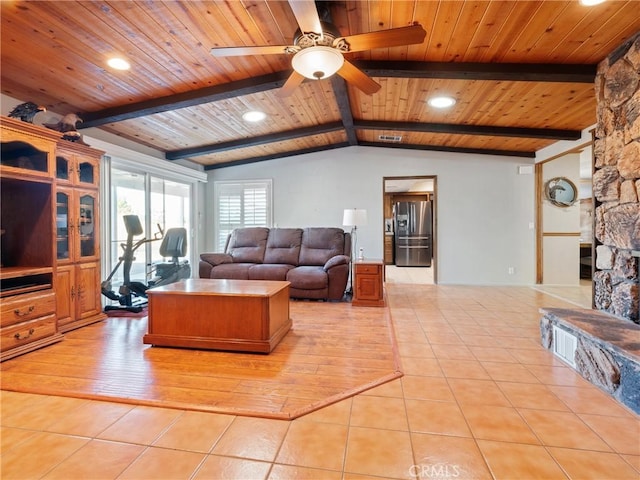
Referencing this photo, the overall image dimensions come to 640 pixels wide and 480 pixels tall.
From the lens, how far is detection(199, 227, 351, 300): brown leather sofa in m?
4.42

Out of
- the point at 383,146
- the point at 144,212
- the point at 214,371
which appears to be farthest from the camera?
the point at 383,146

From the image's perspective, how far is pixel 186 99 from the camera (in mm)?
3258

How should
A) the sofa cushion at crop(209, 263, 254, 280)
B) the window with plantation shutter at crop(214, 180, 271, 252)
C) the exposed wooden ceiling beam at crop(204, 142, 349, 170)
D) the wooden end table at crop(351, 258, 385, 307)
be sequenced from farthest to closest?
1. the window with plantation shutter at crop(214, 180, 271, 252)
2. the exposed wooden ceiling beam at crop(204, 142, 349, 170)
3. the sofa cushion at crop(209, 263, 254, 280)
4. the wooden end table at crop(351, 258, 385, 307)

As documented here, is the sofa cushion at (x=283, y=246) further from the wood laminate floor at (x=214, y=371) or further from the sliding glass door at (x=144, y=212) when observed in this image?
the wood laminate floor at (x=214, y=371)

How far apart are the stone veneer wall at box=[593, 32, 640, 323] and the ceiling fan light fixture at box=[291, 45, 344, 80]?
7.19 ft

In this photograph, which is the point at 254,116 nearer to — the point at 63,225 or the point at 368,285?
the point at 63,225

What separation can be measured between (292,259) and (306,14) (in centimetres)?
365

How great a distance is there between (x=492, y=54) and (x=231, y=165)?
493 cm

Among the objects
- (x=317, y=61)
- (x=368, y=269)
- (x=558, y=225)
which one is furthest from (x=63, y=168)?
(x=558, y=225)

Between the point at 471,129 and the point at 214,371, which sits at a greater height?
the point at 471,129

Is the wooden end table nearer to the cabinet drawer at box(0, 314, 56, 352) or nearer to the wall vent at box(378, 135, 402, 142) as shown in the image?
the wall vent at box(378, 135, 402, 142)

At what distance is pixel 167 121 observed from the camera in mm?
4008

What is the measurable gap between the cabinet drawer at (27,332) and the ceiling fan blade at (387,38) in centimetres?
319

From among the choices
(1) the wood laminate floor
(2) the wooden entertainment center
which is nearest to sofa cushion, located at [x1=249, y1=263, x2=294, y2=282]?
(1) the wood laminate floor
